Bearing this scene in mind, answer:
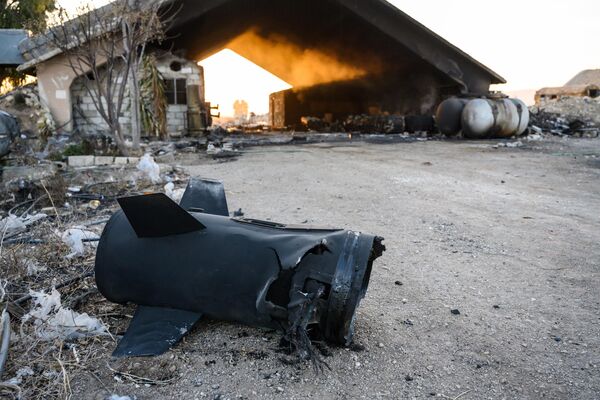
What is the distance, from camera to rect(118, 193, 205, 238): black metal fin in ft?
6.27

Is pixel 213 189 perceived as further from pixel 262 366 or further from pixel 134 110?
pixel 134 110

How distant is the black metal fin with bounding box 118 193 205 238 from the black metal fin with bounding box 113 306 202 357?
1.20ft

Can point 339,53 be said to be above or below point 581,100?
above

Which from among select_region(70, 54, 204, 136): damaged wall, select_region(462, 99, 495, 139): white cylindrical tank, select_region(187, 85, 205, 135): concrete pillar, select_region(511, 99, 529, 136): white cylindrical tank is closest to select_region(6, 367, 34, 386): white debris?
select_region(462, 99, 495, 139): white cylindrical tank

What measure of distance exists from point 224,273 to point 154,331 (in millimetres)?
409

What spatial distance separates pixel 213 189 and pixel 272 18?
1677cm

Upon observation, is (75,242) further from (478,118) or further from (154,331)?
(478,118)

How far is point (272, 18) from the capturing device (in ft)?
57.7

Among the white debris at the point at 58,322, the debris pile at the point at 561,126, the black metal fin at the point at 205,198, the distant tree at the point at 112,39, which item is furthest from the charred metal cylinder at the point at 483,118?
the white debris at the point at 58,322

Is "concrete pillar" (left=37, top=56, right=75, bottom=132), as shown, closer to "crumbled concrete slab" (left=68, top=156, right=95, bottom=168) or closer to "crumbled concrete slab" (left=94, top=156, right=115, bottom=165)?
"crumbled concrete slab" (left=68, top=156, right=95, bottom=168)

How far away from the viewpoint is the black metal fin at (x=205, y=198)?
2545 mm

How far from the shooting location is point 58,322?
6.32ft

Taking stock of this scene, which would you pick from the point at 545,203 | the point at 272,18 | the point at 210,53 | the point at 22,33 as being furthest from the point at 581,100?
the point at 22,33

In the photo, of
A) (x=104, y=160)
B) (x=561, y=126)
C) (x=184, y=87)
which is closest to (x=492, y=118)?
(x=561, y=126)
